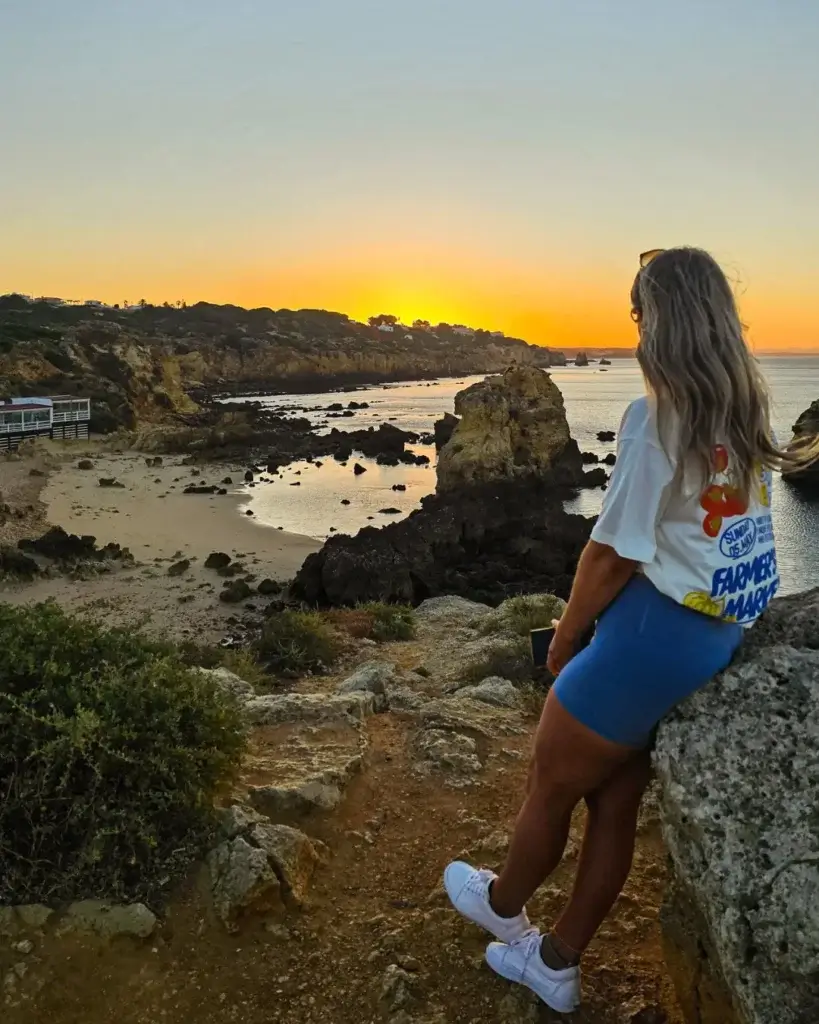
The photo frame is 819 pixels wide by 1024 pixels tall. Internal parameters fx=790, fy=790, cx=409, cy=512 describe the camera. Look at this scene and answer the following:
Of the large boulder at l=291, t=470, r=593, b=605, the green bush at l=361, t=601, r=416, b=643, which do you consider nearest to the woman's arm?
the green bush at l=361, t=601, r=416, b=643

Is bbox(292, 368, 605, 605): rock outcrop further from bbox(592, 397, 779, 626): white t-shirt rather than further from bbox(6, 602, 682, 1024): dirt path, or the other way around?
bbox(592, 397, 779, 626): white t-shirt

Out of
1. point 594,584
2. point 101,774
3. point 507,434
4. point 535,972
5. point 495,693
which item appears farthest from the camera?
point 507,434

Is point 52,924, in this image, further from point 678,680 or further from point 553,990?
point 678,680

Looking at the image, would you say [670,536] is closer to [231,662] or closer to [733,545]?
[733,545]

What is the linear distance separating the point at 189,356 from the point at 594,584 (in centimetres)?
9030

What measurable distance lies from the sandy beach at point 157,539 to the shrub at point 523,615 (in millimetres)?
4051

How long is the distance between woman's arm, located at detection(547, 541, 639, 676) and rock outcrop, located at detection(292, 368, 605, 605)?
13105 millimetres

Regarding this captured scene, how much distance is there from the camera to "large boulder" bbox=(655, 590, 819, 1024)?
2008 millimetres

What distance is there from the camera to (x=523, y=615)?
383 inches

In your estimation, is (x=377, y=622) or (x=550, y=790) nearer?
(x=550, y=790)

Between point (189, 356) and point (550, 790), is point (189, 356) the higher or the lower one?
the higher one

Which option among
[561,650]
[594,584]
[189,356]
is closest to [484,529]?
[561,650]

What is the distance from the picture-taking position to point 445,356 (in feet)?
509

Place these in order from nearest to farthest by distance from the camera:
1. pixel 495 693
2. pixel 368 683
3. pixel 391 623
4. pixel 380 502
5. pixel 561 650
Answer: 1. pixel 561 650
2. pixel 495 693
3. pixel 368 683
4. pixel 391 623
5. pixel 380 502
